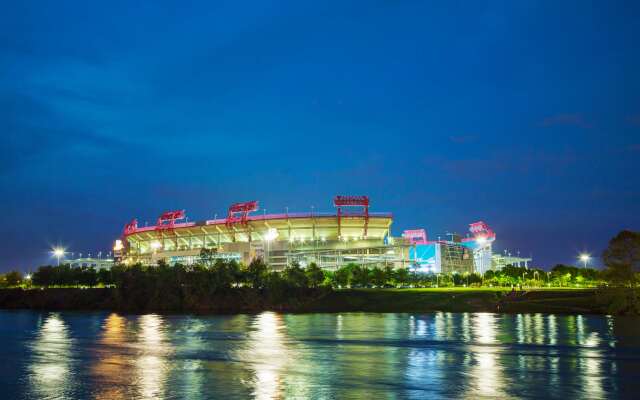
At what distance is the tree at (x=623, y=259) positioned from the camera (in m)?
68.6

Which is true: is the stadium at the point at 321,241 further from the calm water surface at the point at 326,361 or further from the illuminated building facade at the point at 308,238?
the calm water surface at the point at 326,361

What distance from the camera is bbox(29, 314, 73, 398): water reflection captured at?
86.8 ft

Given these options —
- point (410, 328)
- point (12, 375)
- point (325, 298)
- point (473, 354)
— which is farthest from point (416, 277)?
point (12, 375)

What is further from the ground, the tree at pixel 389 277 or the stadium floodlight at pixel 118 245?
the stadium floodlight at pixel 118 245

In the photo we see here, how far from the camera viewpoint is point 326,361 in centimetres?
3381

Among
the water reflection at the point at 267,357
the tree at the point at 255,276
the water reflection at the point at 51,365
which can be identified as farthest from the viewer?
the tree at the point at 255,276

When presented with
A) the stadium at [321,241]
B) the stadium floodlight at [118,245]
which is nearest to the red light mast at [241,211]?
the stadium at [321,241]

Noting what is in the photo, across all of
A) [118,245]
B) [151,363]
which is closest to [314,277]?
[151,363]

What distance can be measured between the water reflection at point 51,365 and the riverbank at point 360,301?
1356 inches

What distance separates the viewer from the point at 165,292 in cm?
8800

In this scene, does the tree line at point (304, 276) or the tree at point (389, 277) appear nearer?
the tree line at point (304, 276)

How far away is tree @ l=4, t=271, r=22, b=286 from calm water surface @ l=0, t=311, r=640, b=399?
84.3m

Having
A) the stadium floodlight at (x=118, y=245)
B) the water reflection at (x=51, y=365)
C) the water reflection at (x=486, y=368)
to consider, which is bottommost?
the water reflection at (x=51, y=365)

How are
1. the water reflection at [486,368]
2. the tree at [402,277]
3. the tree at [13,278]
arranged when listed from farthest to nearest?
the tree at [13,278], the tree at [402,277], the water reflection at [486,368]
